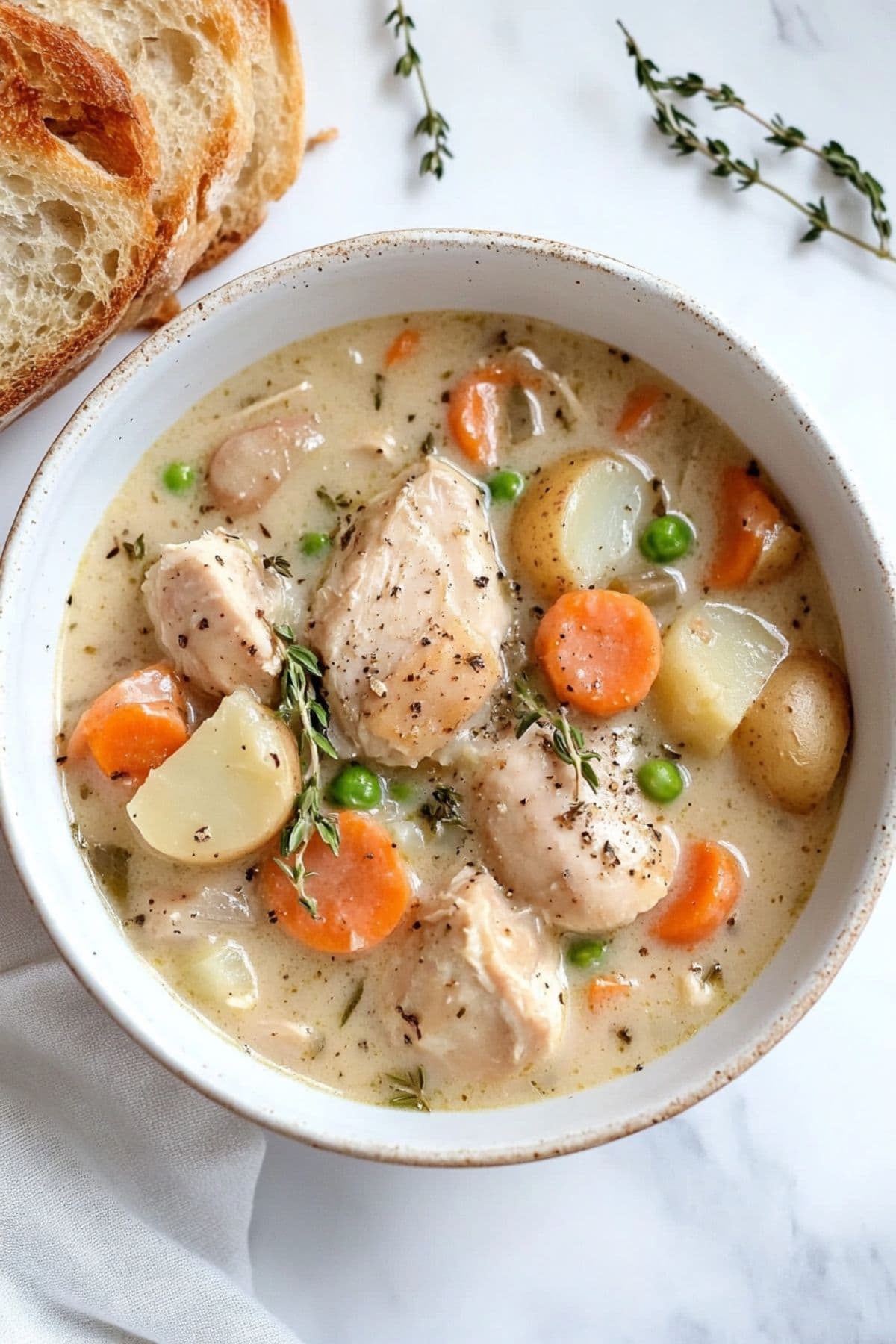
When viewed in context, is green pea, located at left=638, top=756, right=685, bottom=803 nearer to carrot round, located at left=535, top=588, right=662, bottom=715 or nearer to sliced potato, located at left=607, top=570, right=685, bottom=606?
carrot round, located at left=535, top=588, right=662, bottom=715

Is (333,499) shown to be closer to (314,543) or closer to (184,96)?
(314,543)

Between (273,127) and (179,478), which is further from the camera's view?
(273,127)

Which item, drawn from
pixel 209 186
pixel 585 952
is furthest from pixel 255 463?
pixel 585 952

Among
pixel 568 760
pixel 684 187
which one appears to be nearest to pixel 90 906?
pixel 568 760

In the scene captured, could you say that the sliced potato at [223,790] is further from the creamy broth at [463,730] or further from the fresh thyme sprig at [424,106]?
the fresh thyme sprig at [424,106]

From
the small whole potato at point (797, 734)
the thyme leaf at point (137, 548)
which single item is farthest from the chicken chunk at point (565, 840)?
the thyme leaf at point (137, 548)

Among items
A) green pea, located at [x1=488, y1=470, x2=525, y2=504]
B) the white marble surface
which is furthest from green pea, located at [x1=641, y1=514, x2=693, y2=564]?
the white marble surface

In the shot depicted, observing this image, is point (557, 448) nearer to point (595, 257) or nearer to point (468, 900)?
point (595, 257)
